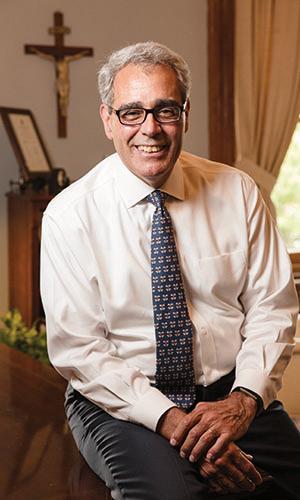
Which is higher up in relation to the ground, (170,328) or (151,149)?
(151,149)

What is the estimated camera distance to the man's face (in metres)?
2.24

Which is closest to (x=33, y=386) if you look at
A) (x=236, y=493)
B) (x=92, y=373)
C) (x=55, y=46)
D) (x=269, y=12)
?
(x=92, y=373)

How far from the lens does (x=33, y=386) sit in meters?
3.22

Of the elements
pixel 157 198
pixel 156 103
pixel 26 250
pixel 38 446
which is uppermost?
pixel 156 103

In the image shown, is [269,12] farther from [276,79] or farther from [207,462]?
[207,462]

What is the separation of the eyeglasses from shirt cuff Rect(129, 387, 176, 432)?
0.66 m

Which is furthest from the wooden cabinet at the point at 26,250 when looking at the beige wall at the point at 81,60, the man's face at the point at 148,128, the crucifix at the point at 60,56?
the man's face at the point at 148,128

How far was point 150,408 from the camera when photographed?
6.98 feet

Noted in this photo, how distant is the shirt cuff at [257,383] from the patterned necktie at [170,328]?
129 mm

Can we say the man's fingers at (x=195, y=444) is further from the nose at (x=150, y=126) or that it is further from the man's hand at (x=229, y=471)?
the nose at (x=150, y=126)

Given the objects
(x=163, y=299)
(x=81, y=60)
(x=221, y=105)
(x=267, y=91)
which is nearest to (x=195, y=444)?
(x=163, y=299)

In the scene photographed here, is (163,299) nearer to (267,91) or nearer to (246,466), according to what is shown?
(246,466)

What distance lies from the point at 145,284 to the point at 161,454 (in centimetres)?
47

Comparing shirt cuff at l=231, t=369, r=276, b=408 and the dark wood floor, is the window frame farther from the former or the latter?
shirt cuff at l=231, t=369, r=276, b=408
